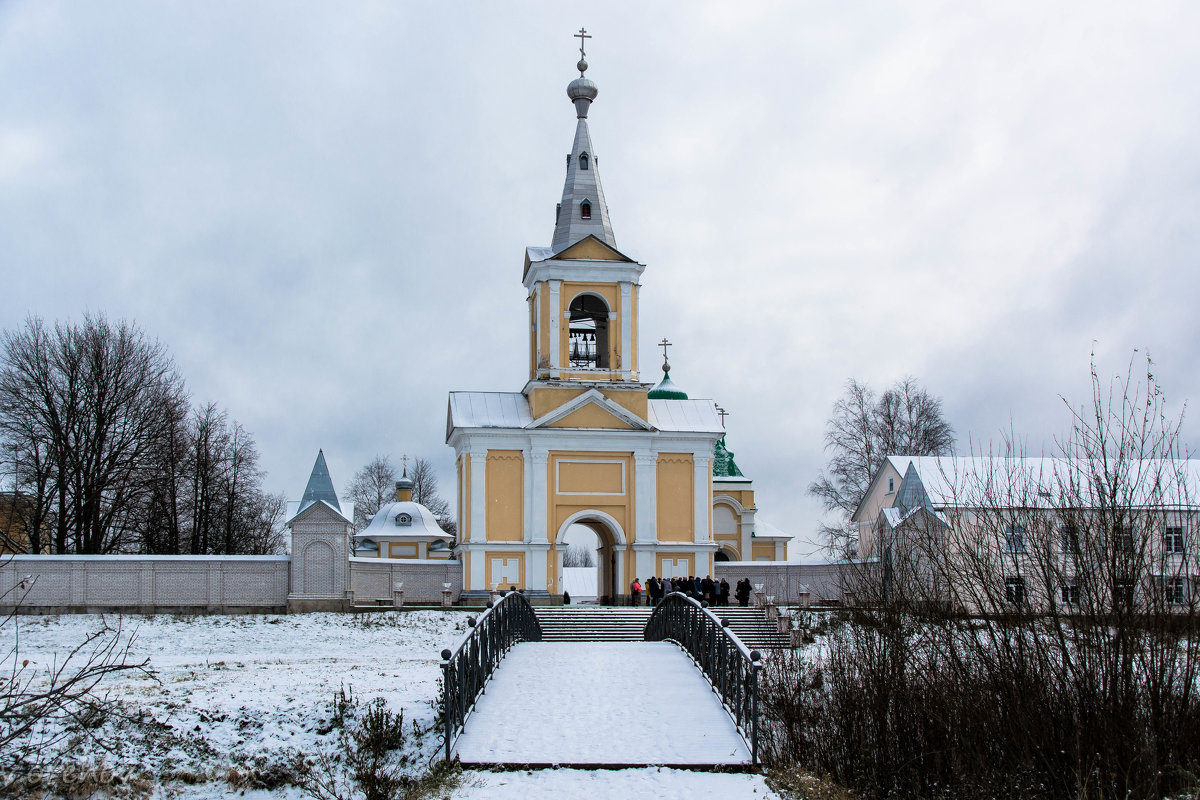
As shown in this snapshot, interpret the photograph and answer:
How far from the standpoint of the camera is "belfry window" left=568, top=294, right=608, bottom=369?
108 ft

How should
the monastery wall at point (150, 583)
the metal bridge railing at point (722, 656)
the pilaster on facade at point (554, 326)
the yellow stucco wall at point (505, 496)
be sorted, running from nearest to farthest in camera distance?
the metal bridge railing at point (722, 656)
the monastery wall at point (150, 583)
the yellow stucco wall at point (505, 496)
the pilaster on facade at point (554, 326)

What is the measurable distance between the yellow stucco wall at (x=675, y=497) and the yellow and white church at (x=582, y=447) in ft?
0.09

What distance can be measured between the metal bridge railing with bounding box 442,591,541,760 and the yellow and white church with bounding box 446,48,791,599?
11.4 meters

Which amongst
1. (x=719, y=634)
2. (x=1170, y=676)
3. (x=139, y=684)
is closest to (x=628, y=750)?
(x=719, y=634)

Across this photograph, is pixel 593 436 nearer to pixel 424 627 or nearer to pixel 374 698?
pixel 424 627

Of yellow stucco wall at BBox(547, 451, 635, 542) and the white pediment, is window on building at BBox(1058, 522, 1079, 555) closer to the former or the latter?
the white pediment

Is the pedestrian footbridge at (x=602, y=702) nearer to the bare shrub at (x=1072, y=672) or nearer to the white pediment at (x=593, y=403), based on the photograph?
the bare shrub at (x=1072, y=672)

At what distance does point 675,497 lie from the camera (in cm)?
3209

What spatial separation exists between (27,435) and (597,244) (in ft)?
54.5

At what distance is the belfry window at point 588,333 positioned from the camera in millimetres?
33031

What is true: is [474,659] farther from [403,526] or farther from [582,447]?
[403,526]

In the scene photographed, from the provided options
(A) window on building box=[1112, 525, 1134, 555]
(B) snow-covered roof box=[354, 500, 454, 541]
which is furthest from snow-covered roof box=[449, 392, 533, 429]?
(A) window on building box=[1112, 525, 1134, 555]

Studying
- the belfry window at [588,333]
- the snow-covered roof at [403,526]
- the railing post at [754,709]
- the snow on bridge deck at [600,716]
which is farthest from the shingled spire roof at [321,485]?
the railing post at [754,709]

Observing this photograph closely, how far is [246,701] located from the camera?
49.4ft
